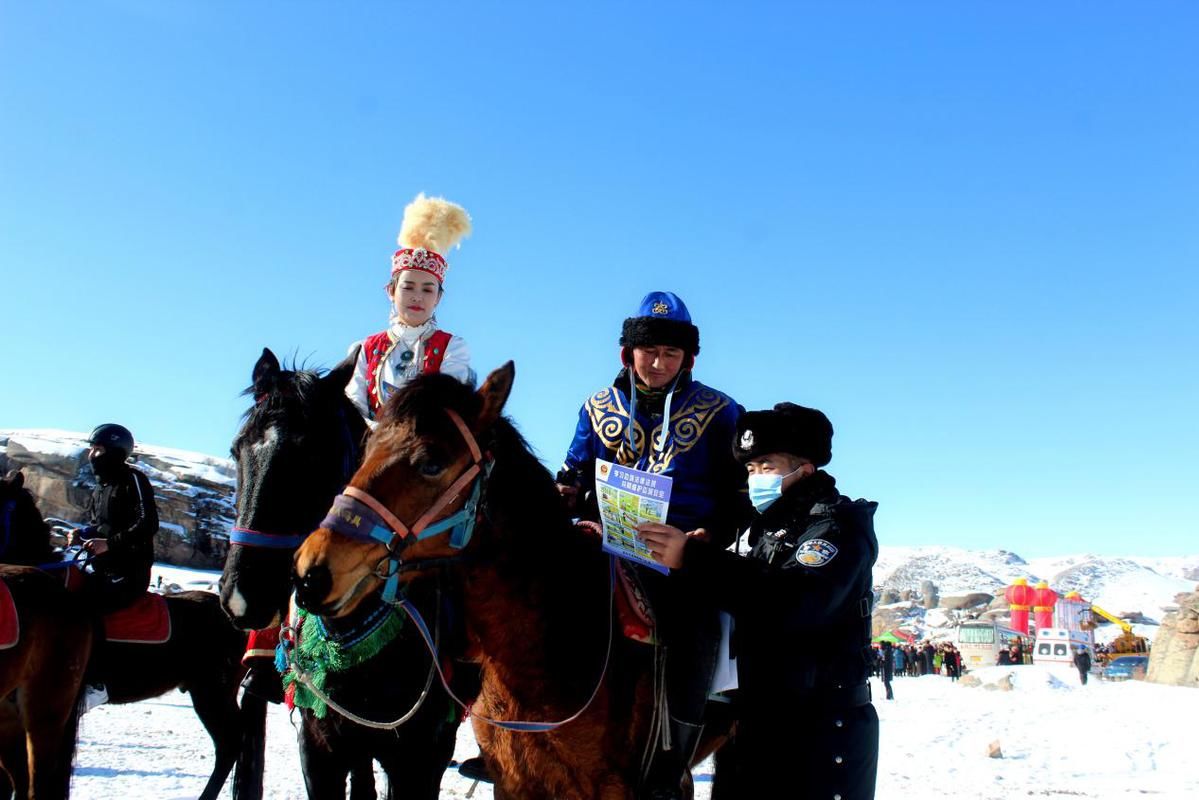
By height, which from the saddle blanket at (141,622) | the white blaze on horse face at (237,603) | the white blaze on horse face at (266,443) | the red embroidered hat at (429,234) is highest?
the red embroidered hat at (429,234)

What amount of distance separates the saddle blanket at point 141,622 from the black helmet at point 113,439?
4.60 feet

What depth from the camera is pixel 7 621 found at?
6.45m

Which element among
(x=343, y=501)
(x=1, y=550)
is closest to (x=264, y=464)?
(x=343, y=501)

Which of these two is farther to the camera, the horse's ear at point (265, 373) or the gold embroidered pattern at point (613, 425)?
the gold embroidered pattern at point (613, 425)

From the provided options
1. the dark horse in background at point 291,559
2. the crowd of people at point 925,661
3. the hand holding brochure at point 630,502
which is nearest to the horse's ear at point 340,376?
the dark horse in background at point 291,559

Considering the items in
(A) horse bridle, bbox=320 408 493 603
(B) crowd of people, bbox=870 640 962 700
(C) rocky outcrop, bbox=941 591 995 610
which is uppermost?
(A) horse bridle, bbox=320 408 493 603

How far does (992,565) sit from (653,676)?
159 metres

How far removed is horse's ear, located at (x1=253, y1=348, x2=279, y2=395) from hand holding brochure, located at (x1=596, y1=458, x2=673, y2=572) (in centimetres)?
189

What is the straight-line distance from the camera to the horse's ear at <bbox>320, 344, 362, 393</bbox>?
429cm

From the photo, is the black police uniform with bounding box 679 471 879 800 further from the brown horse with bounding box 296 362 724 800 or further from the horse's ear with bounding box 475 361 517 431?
the horse's ear with bounding box 475 361 517 431

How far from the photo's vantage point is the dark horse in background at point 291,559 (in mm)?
3656

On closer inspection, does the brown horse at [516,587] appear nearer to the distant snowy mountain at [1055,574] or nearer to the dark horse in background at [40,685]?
the dark horse in background at [40,685]

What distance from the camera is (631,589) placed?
142 inches

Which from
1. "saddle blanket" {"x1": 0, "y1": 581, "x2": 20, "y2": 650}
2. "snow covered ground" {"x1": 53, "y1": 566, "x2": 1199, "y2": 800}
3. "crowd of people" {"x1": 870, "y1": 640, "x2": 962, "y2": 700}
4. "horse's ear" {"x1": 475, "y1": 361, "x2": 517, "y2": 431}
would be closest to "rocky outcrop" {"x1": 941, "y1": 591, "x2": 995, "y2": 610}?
"crowd of people" {"x1": 870, "y1": 640, "x2": 962, "y2": 700}
